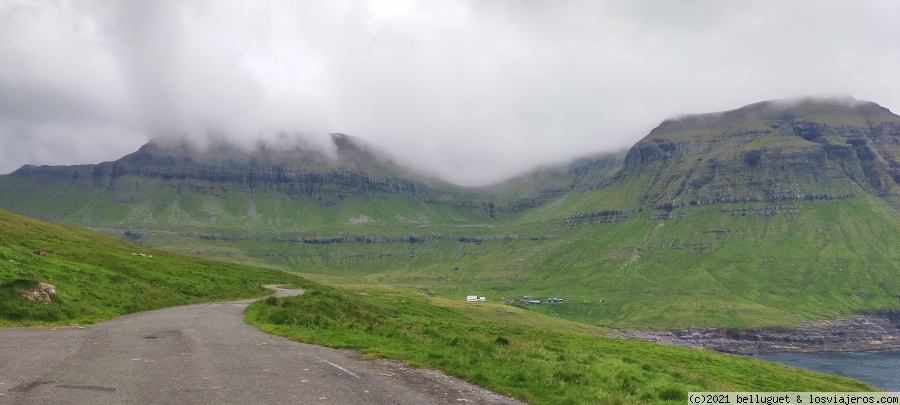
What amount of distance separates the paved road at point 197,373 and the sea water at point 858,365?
147m

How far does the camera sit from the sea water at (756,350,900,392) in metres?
137

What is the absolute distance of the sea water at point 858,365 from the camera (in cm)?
13679

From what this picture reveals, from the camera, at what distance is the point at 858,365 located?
547 ft

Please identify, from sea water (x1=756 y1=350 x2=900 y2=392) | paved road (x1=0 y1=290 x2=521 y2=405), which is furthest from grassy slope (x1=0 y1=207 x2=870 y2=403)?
sea water (x1=756 y1=350 x2=900 y2=392)

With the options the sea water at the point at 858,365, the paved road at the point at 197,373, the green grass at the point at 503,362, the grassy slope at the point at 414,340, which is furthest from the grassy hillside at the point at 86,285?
the sea water at the point at 858,365

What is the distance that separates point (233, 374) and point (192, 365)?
7.92ft

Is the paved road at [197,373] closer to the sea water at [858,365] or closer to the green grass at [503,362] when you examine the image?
the green grass at [503,362]

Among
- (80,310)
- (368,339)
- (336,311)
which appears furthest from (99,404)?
(336,311)

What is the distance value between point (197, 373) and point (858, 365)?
20852 centimetres

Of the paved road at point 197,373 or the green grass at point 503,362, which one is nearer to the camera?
the paved road at point 197,373

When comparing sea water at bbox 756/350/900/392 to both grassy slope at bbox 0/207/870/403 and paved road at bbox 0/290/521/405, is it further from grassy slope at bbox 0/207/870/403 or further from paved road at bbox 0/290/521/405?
paved road at bbox 0/290/521/405

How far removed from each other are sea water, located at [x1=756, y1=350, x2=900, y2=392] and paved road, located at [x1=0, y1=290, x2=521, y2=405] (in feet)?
483

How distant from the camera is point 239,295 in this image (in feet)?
236

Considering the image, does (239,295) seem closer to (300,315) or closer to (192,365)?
(300,315)
